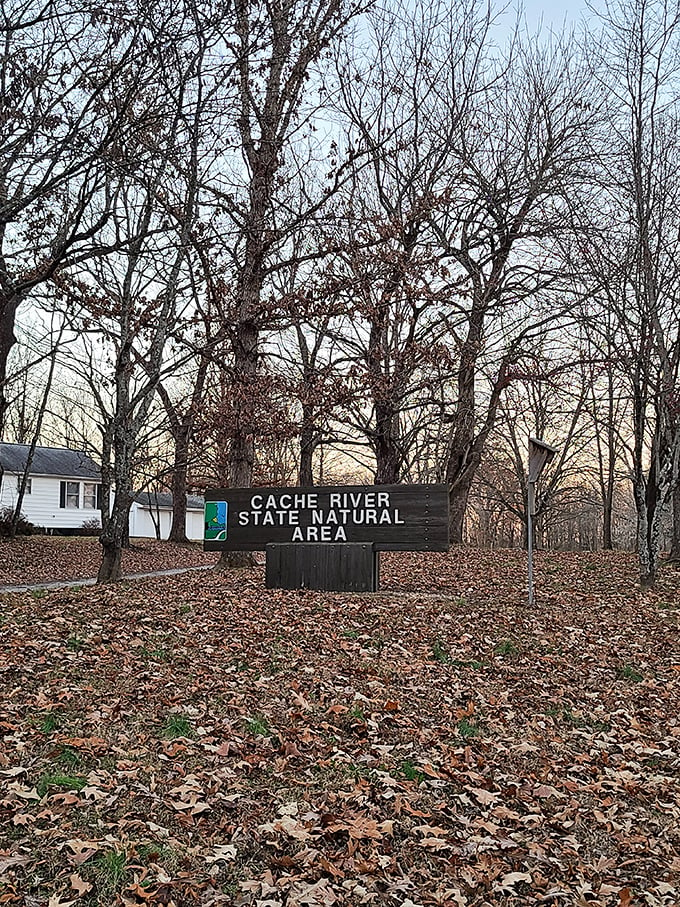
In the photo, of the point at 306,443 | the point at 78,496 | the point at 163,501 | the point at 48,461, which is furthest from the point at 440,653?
the point at 163,501

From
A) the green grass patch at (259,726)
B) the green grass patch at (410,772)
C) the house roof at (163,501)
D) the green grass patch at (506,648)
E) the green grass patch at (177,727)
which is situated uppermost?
the house roof at (163,501)

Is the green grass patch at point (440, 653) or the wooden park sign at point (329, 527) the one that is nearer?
the green grass patch at point (440, 653)

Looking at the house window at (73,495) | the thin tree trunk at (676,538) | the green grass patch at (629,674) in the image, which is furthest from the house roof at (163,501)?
the green grass patch at (629,674)

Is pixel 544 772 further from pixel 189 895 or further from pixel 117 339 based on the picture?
pixel 117 339

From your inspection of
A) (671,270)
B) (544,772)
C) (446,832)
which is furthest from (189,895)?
(671,270)

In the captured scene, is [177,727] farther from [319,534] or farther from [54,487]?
[54,487]

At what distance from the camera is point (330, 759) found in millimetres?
5562

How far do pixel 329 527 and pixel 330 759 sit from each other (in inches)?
302

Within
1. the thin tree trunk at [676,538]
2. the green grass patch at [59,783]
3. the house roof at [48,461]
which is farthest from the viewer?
the house roof at [48,461]

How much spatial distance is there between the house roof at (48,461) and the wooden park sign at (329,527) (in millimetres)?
23941

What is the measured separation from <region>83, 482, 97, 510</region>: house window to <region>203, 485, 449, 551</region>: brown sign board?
2936 cm

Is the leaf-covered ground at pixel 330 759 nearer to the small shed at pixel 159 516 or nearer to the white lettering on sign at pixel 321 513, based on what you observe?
the white lettering on sign at pixel 321 513

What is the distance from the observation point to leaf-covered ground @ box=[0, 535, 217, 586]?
19.3 m

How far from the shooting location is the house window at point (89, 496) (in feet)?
135
